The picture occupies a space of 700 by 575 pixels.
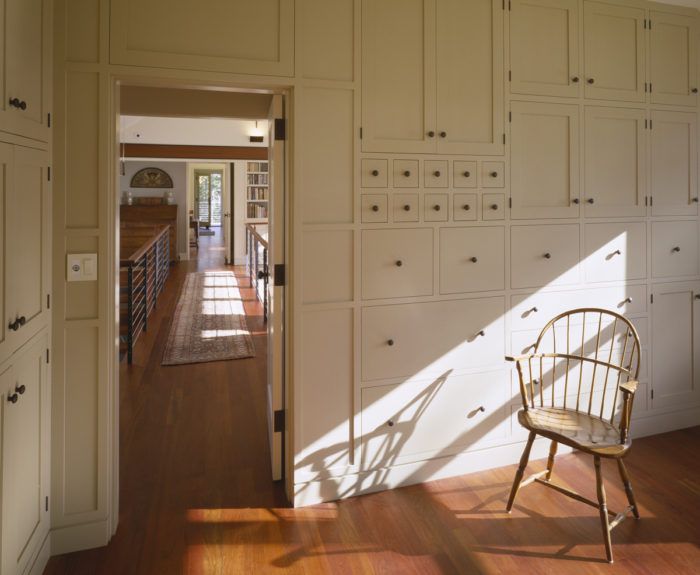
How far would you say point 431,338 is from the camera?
9.98 feet

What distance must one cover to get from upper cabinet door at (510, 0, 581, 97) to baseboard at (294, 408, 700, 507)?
199 centimetres

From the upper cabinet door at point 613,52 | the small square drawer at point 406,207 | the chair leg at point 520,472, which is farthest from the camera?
the upper cabinet door at point 613,52

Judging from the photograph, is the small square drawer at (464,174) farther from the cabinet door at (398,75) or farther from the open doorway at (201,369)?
the open doorway at (201,369)

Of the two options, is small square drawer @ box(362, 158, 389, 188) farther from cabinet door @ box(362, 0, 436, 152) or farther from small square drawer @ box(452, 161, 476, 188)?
small square drawer @ box(452, 161, 476, 188)

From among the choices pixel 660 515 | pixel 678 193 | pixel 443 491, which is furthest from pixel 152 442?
pixel 678 193

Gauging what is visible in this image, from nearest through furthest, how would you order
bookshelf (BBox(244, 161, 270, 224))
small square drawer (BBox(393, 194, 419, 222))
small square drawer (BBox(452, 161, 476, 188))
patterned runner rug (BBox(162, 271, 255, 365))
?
1. small square drawer (BBox(393, 194, 419, 222))
2. small square drawer (BBox(452, 161, 476, 188))
3. patterned runner rug (BBox(162, 271, 255, 365))
4. bookshelf (BBox(244, 161, 270, 224))

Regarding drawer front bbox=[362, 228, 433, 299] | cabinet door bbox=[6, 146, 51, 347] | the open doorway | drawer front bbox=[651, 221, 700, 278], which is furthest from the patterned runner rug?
drawer front bbox=[651, 221, 700, 278]

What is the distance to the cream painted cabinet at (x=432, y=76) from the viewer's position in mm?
2850

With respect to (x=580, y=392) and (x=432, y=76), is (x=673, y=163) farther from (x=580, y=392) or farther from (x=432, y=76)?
(x=432, y=76)

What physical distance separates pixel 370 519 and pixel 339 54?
2.20 m

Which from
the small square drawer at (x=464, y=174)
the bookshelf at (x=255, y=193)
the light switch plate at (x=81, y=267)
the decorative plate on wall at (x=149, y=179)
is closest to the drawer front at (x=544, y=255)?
the small square drawer at (x=464, y=174)

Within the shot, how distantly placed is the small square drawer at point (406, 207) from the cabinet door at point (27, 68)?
158 centimetres

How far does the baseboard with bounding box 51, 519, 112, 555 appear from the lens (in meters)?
2.44

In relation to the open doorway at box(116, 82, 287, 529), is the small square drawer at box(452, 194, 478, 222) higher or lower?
higher
